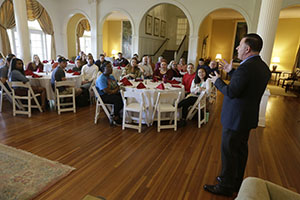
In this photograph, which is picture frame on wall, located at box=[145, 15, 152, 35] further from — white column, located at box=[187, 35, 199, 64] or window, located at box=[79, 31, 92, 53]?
window, located at box=[79, 31, 92, 53]

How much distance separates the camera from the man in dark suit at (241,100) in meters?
1.85

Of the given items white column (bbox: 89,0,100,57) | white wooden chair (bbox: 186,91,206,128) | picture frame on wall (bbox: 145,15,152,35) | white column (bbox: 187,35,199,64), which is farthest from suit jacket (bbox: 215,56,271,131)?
white column (bbox: 89,0,100,57)

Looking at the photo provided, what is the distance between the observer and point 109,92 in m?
4.30

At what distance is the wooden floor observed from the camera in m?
2.36

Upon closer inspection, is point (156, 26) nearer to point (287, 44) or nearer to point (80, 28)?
point (80, 28)

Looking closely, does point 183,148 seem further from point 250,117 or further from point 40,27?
point 40,27

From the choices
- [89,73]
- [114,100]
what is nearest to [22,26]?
[89,73]

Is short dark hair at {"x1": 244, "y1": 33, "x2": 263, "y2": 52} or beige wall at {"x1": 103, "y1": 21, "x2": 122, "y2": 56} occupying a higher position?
beige wall at {"x1": 103, "y1": 21, "x2": 122, "y2": 56}

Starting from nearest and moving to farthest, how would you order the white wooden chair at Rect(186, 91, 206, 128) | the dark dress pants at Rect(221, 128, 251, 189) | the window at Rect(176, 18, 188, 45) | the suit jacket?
the suit jacket, the dark dress pants at Rect(221, 128, 251, 189), the white wooden chair at Rect(186, 91, 206, 128), the window at Rect(176, 18, 188, 45)

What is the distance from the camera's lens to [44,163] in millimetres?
2736

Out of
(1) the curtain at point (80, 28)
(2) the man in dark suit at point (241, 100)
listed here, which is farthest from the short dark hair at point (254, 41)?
(1) the curtain at point (80, 28)

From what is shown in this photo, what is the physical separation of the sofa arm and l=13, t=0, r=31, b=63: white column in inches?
344

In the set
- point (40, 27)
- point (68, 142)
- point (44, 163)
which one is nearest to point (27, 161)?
point (44, 163)

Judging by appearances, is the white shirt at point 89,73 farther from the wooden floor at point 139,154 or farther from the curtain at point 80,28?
the curtain at point 80,28
